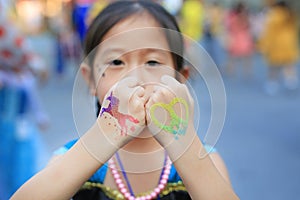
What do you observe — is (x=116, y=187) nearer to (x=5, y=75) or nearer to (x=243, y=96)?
(x=5, y=75)

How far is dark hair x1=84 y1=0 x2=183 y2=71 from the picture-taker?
1.16 metres

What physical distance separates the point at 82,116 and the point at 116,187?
27 centimetres

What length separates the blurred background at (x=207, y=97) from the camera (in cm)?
272

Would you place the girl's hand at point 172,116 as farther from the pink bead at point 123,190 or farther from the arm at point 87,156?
the pink bead at point 123,190

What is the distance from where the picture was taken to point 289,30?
6727 mm

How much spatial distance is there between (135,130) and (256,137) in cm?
367

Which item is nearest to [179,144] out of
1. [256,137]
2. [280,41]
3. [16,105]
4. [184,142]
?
[184,142]

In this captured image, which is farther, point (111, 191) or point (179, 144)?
point (111, 191)

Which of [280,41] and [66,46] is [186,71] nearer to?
[280,41]

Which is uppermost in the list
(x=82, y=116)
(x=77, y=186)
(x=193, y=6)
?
(x=193, y=6)

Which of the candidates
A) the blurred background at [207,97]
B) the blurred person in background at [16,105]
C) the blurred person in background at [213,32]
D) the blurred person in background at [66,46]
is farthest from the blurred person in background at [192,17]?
the blurred person in background at [16,105]

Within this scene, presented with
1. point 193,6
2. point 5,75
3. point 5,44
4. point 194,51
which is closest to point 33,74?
point 5,75

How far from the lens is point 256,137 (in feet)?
14.4

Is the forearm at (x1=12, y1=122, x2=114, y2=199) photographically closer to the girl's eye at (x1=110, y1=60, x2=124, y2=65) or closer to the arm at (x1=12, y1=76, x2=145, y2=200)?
the arm at (x1=12, y1=76, x2=145, y2=200)
